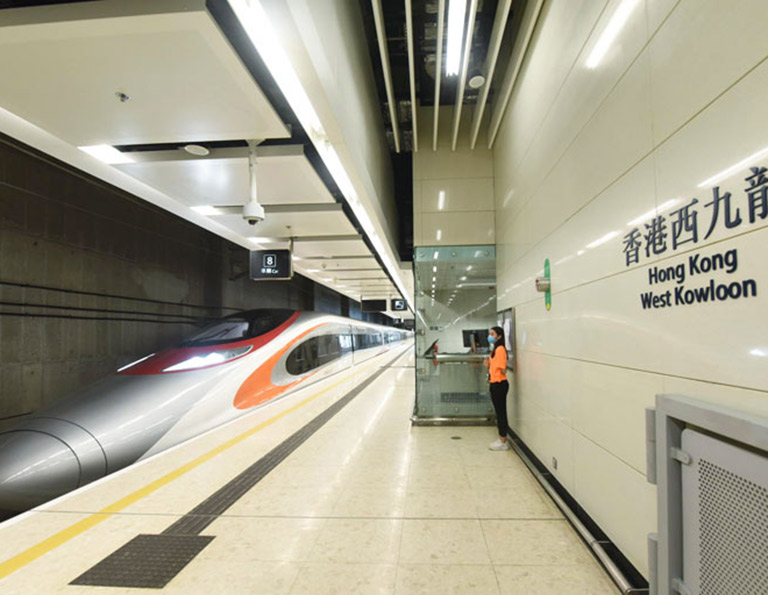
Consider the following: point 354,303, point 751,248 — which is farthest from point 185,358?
point 354,303

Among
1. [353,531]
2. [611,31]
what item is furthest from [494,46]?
[353,531]

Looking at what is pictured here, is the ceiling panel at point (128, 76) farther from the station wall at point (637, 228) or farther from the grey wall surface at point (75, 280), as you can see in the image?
the station wall at point (637, 228)

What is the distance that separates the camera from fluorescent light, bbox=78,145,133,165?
14.2 ft

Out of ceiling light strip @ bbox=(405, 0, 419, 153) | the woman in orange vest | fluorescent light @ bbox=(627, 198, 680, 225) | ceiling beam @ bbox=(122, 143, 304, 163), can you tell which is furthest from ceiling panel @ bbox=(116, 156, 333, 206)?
fluorescent light @ bbox=(627, 198, 680, 225)

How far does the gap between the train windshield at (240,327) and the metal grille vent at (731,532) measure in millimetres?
6169

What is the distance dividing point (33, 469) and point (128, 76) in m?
3.20

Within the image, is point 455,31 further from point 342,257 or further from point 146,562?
point 342,257

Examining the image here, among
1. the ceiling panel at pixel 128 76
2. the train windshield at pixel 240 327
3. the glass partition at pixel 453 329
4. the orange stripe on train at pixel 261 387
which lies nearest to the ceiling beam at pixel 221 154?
the ceiling panel at pixel 128 76

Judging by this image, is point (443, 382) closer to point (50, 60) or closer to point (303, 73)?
point (303, 73)

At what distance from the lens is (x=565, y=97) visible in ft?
9.30

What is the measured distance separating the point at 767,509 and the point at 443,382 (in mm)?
4858

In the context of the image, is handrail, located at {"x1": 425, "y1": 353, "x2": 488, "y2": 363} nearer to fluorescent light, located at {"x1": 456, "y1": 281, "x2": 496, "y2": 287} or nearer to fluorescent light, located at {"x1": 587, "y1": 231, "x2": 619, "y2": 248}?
fluorescent light, located at {"x1": 456, "y1": 281, "x2": 496, "y2": 287}

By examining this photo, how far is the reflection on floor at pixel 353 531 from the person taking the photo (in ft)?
7.04

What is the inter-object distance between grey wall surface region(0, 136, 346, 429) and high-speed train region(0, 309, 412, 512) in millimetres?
1272
